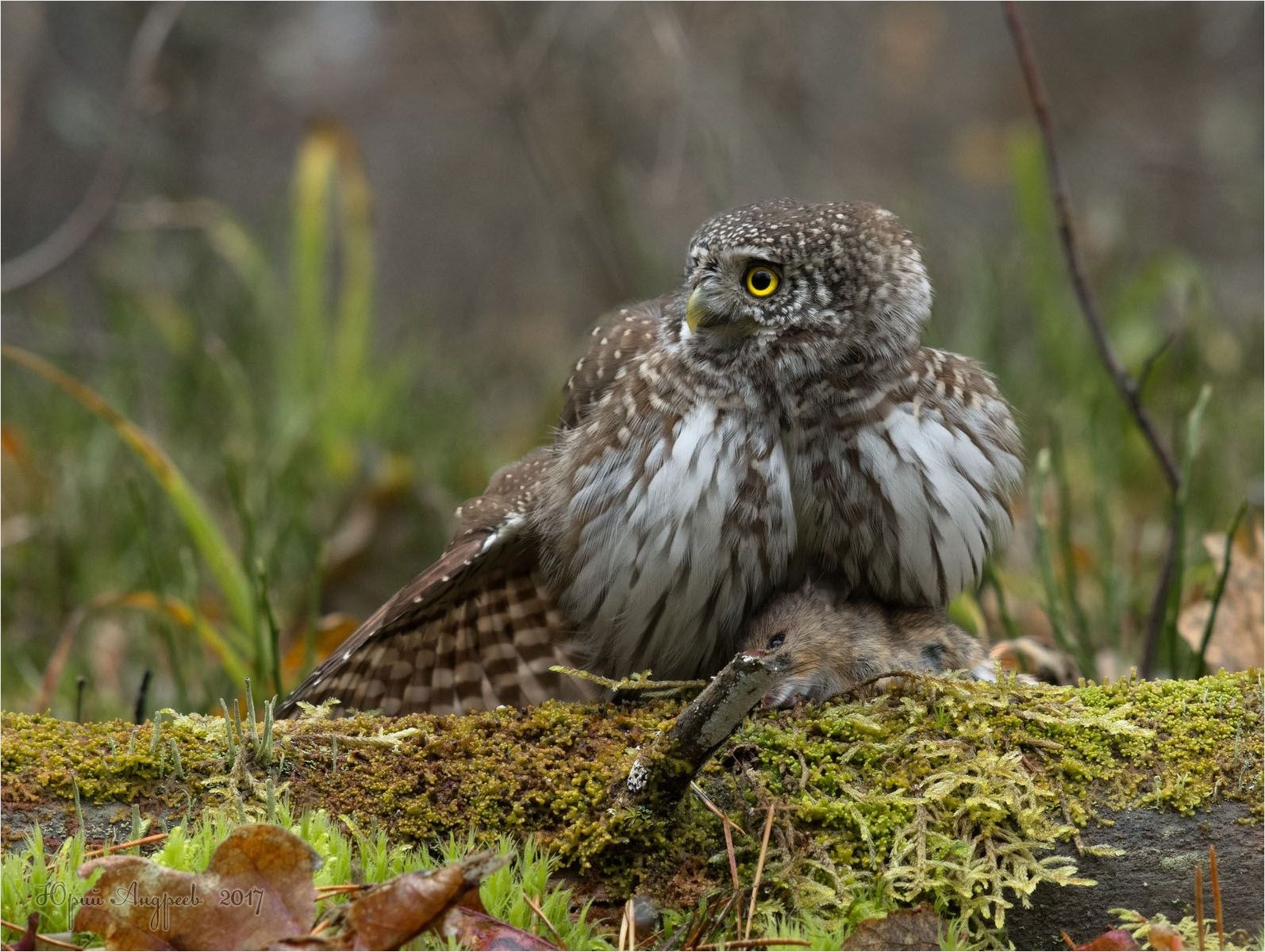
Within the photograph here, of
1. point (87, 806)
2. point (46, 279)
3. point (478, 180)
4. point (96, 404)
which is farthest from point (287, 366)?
point (478, 180)

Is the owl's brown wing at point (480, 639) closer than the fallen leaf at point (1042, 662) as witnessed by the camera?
Yes

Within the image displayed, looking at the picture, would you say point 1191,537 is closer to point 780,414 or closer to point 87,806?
point 780,414

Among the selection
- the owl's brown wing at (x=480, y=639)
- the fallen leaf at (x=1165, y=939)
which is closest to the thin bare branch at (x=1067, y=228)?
the owl's brown wing at (x=480, y=639)

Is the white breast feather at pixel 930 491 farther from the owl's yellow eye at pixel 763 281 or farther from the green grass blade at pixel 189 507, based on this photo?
the green grass blade at pixel 189 507

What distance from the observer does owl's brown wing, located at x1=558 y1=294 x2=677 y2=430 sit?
3.42 meters

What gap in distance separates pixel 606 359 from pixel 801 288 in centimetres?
69

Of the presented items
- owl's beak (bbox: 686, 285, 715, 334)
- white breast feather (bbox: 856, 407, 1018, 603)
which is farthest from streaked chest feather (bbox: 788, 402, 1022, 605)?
owl's beak (bbox: 686, 285, 715, 334)

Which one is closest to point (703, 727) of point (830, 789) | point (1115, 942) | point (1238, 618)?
point (830, 789)

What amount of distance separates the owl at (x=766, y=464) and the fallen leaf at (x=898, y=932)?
1085mm

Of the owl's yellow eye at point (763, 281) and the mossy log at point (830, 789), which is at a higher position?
the owl's yellow eye at point (763, 281)

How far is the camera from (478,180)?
51.9ft

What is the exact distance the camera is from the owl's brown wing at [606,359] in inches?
134

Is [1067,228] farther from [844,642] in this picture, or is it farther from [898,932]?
[898,932]

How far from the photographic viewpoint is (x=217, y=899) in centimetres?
176
